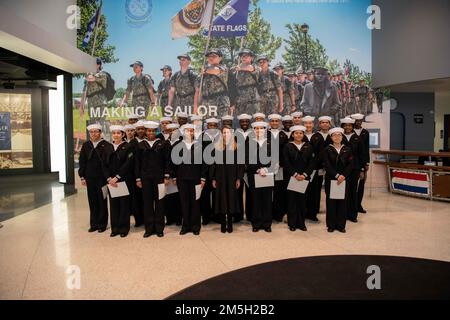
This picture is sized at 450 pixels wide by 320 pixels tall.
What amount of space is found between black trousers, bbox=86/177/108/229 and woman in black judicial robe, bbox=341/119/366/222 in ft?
14.1

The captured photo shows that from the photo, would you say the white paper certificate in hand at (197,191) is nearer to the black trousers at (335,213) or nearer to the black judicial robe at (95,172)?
the black judicial robe at (95,172)

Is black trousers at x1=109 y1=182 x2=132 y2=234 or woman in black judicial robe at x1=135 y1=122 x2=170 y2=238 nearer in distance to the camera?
woman in black judicial robe at x1=135 y1=122 x2=170 y2=238

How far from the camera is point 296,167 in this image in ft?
18.8

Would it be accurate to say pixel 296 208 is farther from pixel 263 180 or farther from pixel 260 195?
pixel 263 180

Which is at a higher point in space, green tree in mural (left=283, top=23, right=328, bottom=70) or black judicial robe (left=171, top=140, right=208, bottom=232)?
green tree in mural (left=283, top=23, right=328, bottom=70)

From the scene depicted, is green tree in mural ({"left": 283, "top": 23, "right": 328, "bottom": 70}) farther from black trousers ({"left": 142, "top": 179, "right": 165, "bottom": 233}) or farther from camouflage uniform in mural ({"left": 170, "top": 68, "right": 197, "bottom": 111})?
black trousers ({"left": 142, "top": 179, "right": 165, "bottom": 233})

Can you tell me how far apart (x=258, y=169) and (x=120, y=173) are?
2.22 m

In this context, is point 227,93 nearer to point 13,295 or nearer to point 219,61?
point 219,61

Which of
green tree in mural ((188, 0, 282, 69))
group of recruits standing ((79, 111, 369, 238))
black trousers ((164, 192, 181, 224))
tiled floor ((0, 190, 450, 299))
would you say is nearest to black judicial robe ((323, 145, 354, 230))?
group of recruits standing ((79, 111, 369, 238))

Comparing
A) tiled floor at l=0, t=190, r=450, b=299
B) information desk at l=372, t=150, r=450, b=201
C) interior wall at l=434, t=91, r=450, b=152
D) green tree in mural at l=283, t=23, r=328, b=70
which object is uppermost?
green tree in mural at l=283, t=23, r=328, b=70

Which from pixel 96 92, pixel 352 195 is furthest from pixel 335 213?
pixel 96 92

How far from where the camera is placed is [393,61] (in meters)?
9.61

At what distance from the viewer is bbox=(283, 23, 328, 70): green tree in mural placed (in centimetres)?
1005

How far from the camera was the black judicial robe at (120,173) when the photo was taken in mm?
5562
